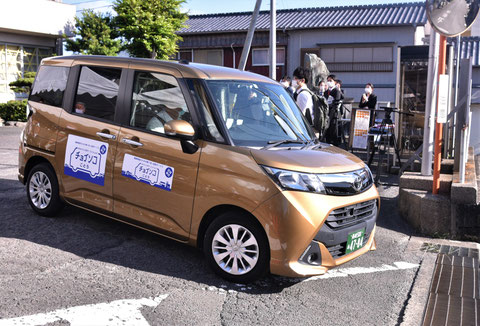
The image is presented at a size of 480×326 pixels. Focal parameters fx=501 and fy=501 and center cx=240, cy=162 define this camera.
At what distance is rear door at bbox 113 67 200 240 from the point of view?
440cm

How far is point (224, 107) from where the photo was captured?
450 cm

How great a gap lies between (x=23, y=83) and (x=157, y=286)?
746 inches

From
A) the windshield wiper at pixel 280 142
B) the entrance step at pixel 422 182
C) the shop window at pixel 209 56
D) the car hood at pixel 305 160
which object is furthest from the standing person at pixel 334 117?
the shop window at pixel 209 56

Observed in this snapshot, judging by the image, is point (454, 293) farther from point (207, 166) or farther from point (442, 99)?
point (442, 99)

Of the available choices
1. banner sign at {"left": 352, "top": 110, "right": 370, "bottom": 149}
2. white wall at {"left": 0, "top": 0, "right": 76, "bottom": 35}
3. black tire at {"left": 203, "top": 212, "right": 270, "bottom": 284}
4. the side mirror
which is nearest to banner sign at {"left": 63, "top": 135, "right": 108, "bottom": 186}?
the side mirror

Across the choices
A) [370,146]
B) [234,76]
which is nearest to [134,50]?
[370,146]

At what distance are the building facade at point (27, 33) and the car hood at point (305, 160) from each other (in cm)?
1995

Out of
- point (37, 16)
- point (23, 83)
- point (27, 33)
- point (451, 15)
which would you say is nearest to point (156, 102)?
point (451, 15)

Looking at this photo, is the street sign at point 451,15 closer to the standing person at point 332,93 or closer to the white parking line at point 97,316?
the white parking line at point 97,316

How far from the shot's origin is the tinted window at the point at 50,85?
5.52 meters

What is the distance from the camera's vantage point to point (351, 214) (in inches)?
167

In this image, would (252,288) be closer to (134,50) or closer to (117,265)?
(117,265)

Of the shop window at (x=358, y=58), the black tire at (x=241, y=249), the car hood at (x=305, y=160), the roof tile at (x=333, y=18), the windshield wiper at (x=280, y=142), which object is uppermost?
the roof tile at (x=333, y=18)

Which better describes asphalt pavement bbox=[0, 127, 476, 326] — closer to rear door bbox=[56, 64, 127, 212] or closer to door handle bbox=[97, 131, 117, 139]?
rear door bbox=[56, 64, 127, 212]
